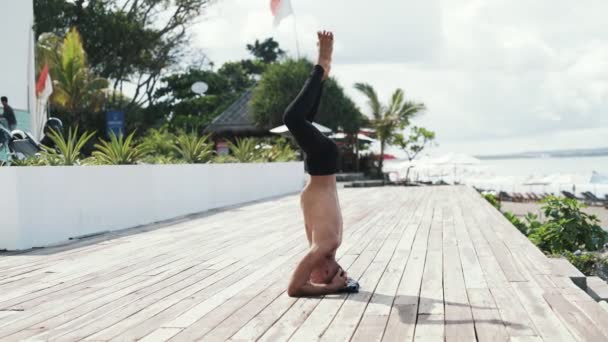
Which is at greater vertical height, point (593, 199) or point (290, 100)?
point (290, 100)

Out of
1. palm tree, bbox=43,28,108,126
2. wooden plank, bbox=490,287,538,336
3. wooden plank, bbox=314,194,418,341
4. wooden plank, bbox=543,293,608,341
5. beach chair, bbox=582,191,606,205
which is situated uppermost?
palm tree, bbox=43,28,108,126

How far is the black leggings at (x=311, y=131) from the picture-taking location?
13.8 feet

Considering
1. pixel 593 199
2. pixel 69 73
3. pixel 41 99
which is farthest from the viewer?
pixel 593 199

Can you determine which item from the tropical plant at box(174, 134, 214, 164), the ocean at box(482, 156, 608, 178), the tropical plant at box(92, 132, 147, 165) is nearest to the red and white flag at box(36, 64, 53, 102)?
the tropical plant at box(174, 134, 214, 164)

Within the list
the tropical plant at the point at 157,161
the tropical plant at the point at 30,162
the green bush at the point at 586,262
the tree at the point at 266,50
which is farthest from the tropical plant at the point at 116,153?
the tree at the point at 266,50

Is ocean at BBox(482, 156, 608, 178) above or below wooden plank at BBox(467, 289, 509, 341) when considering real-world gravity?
below

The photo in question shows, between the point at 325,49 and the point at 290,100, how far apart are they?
2417cm

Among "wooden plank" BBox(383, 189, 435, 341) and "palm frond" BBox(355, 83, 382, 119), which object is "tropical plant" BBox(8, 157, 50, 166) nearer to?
"wooden plank" BBox(383, 189, 435, 341)

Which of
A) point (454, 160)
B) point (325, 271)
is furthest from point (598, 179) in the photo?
point (325, 271)

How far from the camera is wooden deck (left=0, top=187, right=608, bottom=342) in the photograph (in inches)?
137

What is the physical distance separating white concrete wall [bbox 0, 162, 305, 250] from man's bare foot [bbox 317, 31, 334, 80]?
3.97m

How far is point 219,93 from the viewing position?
41.4 metres

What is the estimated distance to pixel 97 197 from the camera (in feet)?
27.9

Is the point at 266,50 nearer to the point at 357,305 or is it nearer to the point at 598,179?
the point at 598,179
